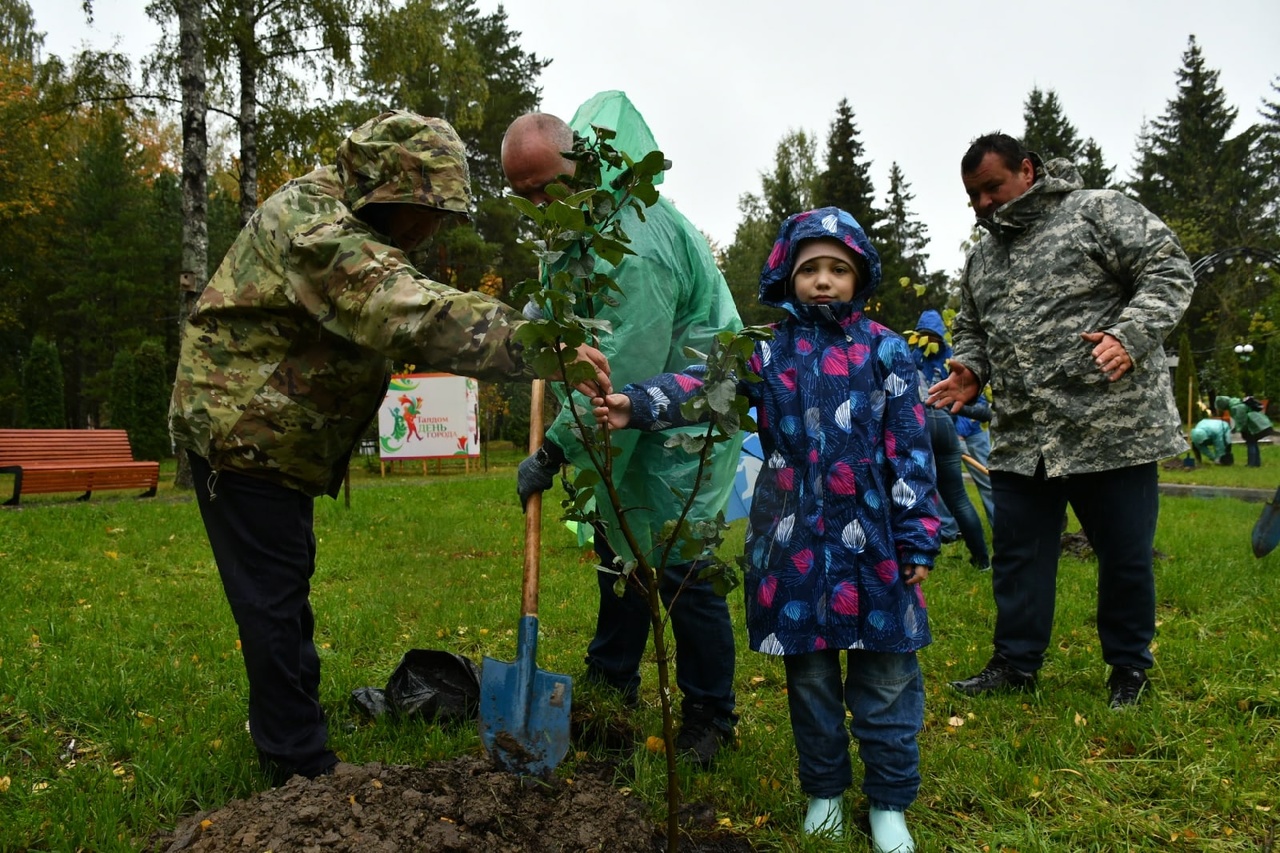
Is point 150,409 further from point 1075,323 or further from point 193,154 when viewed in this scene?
point 1075,323

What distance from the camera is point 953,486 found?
598 cm

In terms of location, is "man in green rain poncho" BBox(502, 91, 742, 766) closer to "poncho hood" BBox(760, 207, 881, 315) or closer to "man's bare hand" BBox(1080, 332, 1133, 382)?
"poncho hood" BBox(760, 207, 881, 315)

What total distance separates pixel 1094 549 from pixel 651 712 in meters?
1.78

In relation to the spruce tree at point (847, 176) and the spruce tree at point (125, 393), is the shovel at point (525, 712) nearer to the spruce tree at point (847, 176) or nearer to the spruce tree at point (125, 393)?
the spruce tree at point (125, 393)

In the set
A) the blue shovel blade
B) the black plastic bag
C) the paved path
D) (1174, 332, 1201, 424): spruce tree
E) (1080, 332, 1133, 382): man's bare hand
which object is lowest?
the black plastic bag

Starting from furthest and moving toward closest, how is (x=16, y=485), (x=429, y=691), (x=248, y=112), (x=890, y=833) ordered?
(x=248, y=112), (x=16, y=485), (x=429, y=691), (x=890, y=833)

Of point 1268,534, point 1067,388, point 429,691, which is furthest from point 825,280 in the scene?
point 1268,534

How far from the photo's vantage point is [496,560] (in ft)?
21.9

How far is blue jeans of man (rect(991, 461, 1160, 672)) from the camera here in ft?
10.3

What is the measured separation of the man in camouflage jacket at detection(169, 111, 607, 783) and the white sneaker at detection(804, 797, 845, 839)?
1385 millimetres

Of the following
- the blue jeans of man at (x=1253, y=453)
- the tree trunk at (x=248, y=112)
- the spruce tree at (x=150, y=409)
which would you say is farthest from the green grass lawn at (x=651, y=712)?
the spruce tree at (x=150, y=409)

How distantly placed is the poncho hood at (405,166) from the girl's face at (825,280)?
954 mm

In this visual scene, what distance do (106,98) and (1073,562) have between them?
42.5 ft

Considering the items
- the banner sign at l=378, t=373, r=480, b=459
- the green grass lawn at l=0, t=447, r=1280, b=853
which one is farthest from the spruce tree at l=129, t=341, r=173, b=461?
the green grass lawn at l=0, t=447, r=1280, b=853
